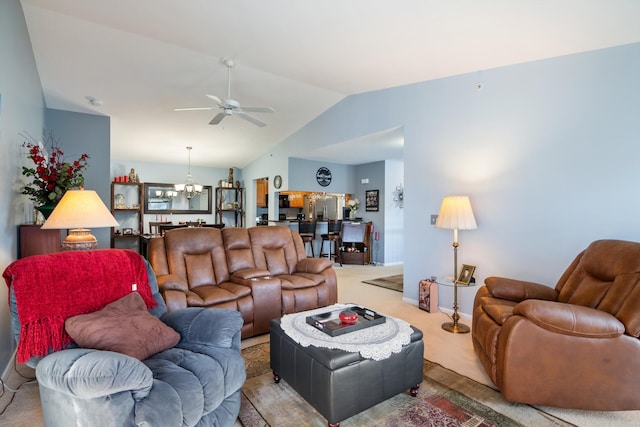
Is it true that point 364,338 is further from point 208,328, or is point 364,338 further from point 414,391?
point 208,328

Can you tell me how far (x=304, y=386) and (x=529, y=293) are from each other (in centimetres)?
197

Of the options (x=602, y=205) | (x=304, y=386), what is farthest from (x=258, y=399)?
(x=602, y=205)

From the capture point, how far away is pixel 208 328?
1922 mm

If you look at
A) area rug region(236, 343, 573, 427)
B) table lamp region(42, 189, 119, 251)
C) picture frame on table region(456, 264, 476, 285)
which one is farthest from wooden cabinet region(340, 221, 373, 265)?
table lamp region(42, 189, 119, 251)

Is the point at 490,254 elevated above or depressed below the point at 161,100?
below

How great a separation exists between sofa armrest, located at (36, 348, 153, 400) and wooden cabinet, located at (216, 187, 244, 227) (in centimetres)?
810

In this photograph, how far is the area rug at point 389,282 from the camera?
17.6 ft

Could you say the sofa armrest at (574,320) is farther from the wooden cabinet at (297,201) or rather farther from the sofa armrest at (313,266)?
the wooden cabinet at (297,201)

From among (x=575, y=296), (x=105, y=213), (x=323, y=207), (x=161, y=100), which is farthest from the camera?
(x=323, y=207)

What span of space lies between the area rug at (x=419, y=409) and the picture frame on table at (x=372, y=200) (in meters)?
5.56

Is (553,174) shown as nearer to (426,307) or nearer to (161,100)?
(426,307)

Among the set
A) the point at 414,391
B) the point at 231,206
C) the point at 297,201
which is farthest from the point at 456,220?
the point at 231,206

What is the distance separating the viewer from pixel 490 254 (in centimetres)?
371

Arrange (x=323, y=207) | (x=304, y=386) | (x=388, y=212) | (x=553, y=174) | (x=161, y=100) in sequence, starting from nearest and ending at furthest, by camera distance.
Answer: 1. (x=304, y=386)
2. (x=553, y=174)
3. (x=161, y=100)
4. (x=388, y=212)
5. (x=323, y=207)
